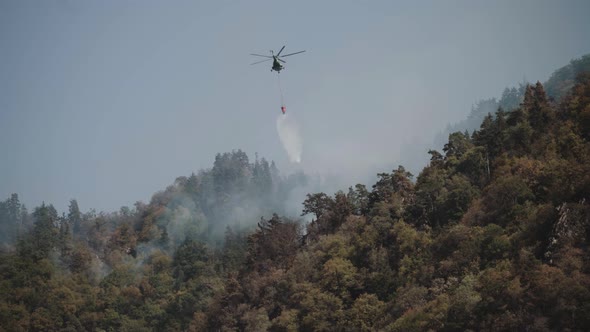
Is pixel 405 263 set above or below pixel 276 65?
below

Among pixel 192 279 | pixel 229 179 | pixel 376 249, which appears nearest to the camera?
pixel 376 249

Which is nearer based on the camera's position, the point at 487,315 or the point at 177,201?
the point at 487,315

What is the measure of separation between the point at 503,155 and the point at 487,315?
1011 inches

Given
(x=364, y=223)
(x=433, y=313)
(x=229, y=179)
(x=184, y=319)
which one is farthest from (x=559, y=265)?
(x=229, y=179)

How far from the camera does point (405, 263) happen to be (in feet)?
209

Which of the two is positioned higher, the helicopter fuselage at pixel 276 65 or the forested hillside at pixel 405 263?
the helicopter fuselage at pixel 276 65

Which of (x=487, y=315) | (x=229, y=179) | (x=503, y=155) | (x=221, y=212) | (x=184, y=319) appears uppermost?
(x=229, y=179)

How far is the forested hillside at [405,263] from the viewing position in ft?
162

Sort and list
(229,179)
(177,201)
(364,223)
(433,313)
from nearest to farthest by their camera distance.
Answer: (433,313)
(364,223)
(177,201)
(229,179)

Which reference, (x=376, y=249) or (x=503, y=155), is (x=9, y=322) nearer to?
(x=376, y=249)

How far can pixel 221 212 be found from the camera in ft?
559

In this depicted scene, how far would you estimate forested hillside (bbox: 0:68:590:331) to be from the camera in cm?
4941

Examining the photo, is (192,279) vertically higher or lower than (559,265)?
higher

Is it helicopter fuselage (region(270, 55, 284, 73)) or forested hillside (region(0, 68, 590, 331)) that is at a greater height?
helicopter fuselage (region(270, 55, 284, 73))
